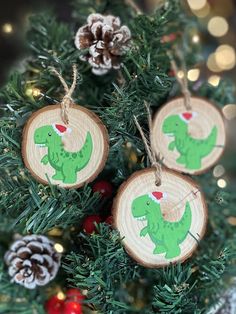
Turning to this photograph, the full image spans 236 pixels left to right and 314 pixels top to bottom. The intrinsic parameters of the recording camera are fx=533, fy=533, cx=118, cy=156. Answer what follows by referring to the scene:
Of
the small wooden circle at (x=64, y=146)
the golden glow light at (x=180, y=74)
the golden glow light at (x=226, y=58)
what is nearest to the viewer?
the small wooden circle at (x=64, y=146)

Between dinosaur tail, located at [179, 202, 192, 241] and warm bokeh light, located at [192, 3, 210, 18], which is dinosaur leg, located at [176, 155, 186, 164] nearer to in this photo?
dinosaur tail, located at [179, 202, 192, 241]

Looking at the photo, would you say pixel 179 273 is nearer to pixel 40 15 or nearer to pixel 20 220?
pixel 20 220

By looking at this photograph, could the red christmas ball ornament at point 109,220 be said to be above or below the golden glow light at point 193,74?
below

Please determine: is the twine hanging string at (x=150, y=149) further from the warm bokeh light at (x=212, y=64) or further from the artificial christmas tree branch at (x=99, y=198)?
the warm bokeh light at (x=212, y=64)

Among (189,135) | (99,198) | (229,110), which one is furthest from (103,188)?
(229,110)

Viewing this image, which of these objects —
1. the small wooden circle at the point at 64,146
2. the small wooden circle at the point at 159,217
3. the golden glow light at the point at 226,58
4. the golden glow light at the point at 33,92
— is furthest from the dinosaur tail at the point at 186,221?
the golden glow light at the point at 226,58

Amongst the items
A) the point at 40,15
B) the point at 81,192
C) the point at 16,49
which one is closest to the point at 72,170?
the point at 81,192

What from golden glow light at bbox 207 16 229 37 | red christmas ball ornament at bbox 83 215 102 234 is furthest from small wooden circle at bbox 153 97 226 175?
golden glow light at bbox 207 16 229 37
